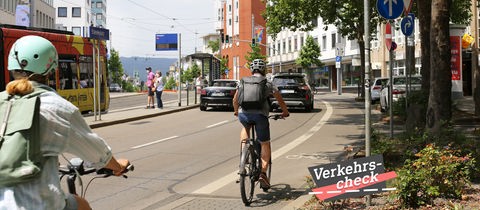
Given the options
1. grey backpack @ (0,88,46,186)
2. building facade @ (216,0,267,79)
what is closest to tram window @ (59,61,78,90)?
grey backpack @ (0,88,46,186)

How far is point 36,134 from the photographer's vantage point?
2.18 meters

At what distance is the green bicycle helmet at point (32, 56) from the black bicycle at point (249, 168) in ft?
12.9

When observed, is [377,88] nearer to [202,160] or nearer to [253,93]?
[202,160]

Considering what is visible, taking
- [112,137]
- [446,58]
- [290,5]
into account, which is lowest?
[112,137]

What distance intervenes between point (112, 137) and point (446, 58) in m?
8.16

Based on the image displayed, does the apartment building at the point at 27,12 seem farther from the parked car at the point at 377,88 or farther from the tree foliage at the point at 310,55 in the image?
the tree foliage at the point at 310,55

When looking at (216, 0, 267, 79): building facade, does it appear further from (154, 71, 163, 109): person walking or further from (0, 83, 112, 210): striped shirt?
(0, 83, 112, 210): striped shirt

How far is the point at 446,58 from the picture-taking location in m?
9.99

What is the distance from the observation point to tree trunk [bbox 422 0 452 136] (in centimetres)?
942

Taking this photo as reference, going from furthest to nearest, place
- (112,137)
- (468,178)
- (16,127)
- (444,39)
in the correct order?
(112,137) < (444,39) < (468,178) < (16,127)

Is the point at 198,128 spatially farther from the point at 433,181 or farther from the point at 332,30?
the point at 332,30

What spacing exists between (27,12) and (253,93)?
1141 inches

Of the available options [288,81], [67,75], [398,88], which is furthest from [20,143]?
[398,88]

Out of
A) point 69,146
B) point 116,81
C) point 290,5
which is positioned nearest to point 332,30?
point 290,5
